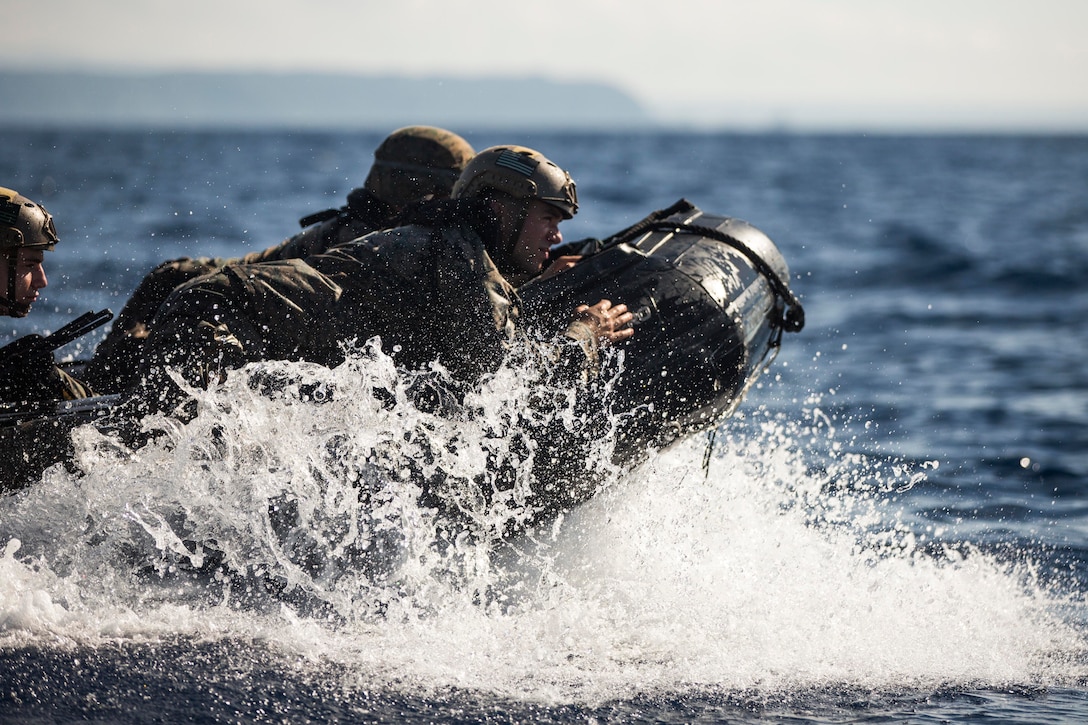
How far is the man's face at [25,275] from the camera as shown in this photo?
17.8 ft

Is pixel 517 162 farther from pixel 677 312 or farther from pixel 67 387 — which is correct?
pixel 67 387

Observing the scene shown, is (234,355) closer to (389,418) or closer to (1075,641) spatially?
(389,418)

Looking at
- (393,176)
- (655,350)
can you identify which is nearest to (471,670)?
(655,350)

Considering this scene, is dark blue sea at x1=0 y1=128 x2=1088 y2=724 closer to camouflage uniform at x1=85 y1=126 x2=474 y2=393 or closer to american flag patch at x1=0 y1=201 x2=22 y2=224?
american flag patch at x1=0 y1=201 x2=22 y2=224

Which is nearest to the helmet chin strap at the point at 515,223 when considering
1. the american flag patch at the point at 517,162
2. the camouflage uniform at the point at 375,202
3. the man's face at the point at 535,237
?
the man's face at the point at 535,237

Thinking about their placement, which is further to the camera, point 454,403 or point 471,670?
point 454,403

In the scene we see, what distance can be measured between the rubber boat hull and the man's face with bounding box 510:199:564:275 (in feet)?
0.76

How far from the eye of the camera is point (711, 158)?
7906 centimetres

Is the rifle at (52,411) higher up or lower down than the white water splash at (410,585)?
higher up

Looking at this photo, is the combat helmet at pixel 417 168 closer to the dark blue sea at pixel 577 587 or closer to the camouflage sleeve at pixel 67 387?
the dark blue sea at pixel 577 587

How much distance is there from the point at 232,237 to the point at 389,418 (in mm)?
15451

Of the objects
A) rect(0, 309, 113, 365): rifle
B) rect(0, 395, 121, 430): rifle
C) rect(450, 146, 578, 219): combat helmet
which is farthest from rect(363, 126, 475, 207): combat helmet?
rect(0, 395, 121, 430): rifle

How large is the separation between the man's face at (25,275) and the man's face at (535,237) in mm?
2172

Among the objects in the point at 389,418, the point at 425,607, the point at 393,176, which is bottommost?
the point at 425,607
